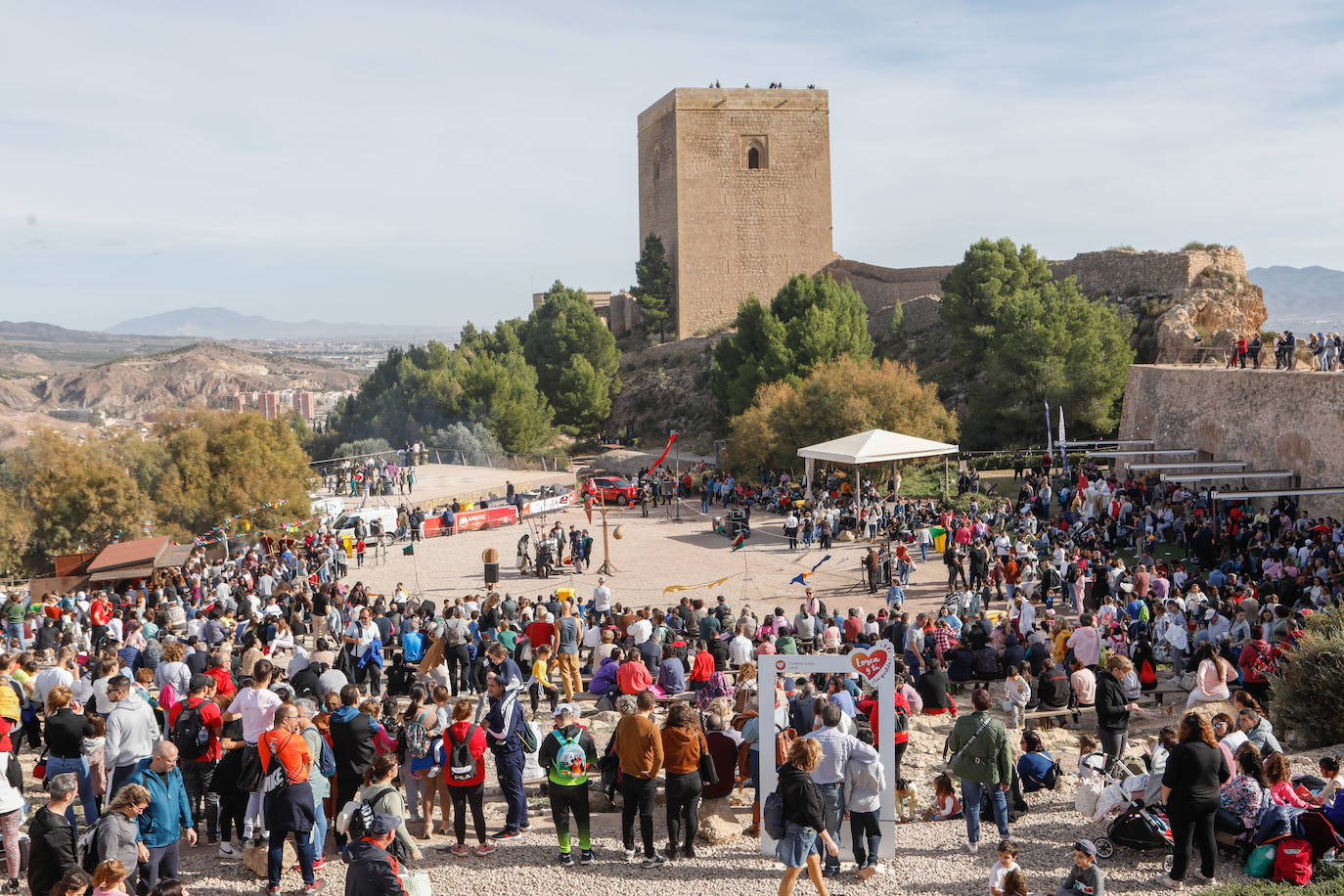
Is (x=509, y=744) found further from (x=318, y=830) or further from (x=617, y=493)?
(x=617, y=493)

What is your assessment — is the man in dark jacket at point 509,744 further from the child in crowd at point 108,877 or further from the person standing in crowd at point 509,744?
the child in crowd at point 108,877

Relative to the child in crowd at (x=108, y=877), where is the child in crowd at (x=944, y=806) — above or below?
below

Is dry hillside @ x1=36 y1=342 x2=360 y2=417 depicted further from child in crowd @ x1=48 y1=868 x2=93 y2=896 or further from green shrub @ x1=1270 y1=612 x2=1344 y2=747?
child in crowd @ x1=48 y1=868 x2=93 y2=896

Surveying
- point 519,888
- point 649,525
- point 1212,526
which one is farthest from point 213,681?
point 649,525

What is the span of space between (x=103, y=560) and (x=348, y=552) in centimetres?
484

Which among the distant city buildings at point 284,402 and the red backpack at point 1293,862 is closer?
the red backpack at point 1293,862

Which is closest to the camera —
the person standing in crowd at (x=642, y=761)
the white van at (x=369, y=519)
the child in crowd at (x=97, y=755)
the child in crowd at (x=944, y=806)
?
the person standing in crowd at (x=642, y=761)

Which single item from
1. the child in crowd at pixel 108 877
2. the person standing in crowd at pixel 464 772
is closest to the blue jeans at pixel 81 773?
the child in crowd at pixel 108 877

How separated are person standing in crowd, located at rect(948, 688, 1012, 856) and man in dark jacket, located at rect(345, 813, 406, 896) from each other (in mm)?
3841

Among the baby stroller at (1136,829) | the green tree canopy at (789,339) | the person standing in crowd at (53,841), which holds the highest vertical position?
the green tree canopy at (789,339)

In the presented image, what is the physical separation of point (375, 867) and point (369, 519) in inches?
817

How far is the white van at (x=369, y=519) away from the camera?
2534 cm

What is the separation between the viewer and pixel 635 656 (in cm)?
1063

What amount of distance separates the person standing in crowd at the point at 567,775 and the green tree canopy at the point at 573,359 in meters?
42.1
